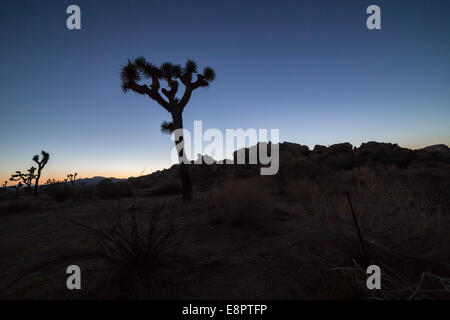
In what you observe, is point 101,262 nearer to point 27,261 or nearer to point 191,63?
point 27,261

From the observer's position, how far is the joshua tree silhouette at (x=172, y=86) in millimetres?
8266

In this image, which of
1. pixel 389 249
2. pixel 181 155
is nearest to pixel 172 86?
pixel 181 155

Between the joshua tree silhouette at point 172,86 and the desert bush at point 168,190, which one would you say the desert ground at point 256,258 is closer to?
the joshua tree silhouette at point 172,86

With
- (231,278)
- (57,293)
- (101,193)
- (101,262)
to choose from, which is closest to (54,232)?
(101,262)

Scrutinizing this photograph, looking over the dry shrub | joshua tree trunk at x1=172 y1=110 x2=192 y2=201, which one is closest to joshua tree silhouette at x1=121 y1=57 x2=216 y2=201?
joshua tree trunk at x1=172 y1=110 x2=192 y2=201

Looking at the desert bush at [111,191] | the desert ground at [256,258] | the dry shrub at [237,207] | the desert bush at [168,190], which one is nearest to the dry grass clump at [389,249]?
the desert ground at [256,258]

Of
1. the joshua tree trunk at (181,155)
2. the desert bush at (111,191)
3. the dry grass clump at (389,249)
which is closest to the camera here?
the dry grass clump at (389,249)

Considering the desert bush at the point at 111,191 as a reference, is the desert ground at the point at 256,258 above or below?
above

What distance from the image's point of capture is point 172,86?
871 cm

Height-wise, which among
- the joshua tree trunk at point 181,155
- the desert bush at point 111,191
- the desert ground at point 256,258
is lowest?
the desert bush at point 111,191

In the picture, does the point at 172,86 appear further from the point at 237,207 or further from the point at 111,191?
the point at 111,191

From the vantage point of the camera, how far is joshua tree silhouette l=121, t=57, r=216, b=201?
827 cm

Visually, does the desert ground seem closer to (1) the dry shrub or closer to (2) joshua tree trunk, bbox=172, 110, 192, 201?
(1) the dry shrub

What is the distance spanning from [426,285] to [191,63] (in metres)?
9.73
